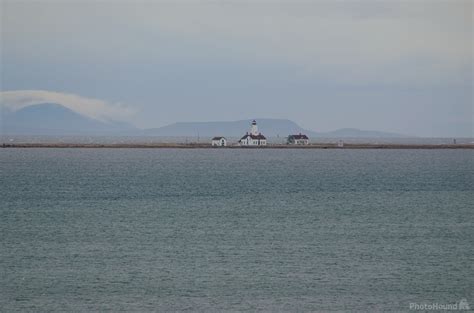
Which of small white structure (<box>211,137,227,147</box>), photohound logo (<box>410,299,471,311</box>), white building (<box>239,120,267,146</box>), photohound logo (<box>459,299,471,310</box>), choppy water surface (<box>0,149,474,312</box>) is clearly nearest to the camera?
photohound logo (<box>410,299,471,311</box>)

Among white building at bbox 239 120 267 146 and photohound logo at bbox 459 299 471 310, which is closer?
photohound logo at bbox 459 299 471 310

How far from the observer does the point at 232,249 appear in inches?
1330

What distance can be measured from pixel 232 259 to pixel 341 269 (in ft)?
15.1

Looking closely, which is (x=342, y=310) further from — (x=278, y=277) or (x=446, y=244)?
(x=446, y=244)

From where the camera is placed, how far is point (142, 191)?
63312 millimetres

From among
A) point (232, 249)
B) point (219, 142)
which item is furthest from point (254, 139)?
point (232, 249)

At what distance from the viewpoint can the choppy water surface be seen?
1003 inches

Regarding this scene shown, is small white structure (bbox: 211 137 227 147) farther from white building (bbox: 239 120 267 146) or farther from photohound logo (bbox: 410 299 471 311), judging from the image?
photohound logo (bbox: 410 299 471 311)

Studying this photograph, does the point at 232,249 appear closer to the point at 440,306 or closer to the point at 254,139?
the point at 440,306

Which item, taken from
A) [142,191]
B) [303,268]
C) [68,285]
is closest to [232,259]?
[303,268]

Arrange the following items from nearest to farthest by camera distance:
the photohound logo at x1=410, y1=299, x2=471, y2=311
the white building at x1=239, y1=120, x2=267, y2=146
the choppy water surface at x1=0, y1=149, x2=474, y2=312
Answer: the photohound logo at x1=410, y1=299, x2=471, y2=311 → the choppy water surface at x1=0, y1=149, x2=474, y2=312 → the white building at x1=239, y1=120, x2=267, y2=146

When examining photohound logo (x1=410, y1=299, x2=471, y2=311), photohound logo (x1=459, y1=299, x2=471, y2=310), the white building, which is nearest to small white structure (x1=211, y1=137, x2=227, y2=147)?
the white building

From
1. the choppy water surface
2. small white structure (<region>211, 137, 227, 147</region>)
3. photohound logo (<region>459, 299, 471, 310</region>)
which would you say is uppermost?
small white structure (<region>211, 137, 227, 147</region>)

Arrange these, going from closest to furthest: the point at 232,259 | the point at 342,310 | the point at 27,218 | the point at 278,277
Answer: the point at 342,310, the point at 278,277, the point at 232,259, the point at 27,218
